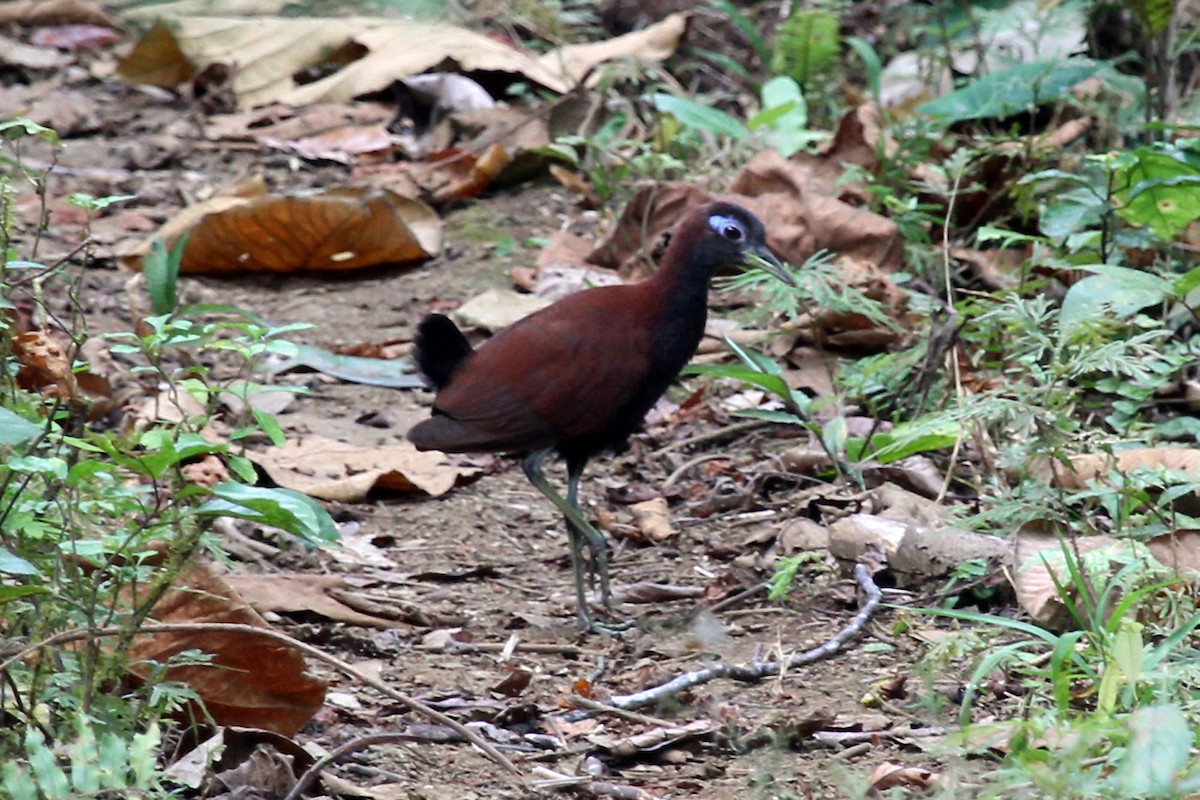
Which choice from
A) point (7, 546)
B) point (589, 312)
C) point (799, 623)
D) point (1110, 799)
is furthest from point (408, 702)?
point (589, 312)

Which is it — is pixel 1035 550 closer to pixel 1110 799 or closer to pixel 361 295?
pixel 1110 799

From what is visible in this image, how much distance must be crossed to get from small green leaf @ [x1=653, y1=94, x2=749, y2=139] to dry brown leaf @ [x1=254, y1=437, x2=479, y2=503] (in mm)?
→ 2208

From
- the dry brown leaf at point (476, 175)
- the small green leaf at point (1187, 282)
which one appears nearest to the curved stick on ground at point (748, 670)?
the small green leaf at point (1187, 282)

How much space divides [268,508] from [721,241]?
2.35 metres

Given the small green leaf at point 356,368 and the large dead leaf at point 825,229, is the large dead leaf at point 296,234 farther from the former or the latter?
the large dead leaf at point 825,229

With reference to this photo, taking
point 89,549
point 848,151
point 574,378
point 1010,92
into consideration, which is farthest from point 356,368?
point 89,549

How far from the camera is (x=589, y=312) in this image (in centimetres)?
463

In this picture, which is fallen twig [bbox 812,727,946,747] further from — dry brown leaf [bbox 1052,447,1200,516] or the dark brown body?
the dark brown body

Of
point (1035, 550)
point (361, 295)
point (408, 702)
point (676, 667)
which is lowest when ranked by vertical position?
point (361, 295)

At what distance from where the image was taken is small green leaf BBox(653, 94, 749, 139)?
269 inches

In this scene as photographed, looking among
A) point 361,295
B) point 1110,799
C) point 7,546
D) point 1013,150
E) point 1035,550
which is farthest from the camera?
point 361,295

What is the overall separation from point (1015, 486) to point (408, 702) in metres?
2.21

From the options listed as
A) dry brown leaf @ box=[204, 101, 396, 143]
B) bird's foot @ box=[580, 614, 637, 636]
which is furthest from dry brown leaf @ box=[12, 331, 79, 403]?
dry brown leaf @ box=[204, 101, 396, 143]

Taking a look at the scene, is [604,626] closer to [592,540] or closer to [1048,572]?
[592,540]
